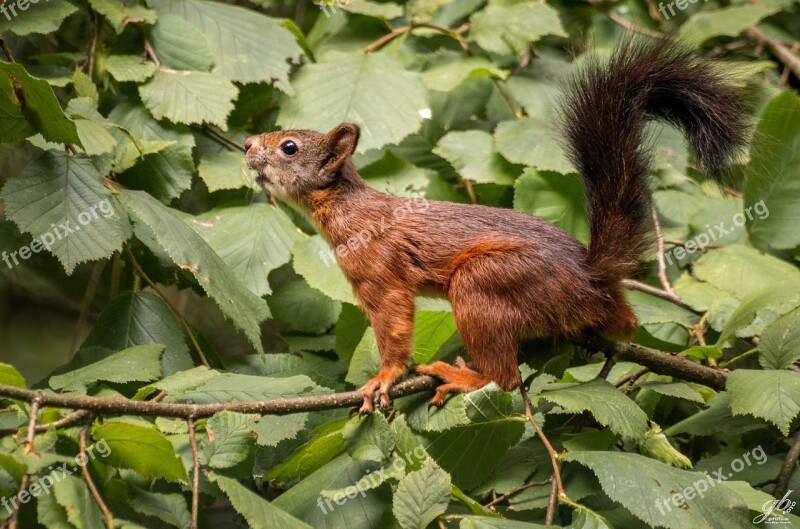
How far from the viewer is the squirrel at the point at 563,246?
1.88m

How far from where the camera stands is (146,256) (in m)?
2.46

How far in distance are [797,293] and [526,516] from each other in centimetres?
80


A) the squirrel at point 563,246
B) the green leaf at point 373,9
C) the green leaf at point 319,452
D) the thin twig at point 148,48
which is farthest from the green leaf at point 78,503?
the green leaf at point 373,9

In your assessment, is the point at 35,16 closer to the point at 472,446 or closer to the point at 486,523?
A: the point at 472,446

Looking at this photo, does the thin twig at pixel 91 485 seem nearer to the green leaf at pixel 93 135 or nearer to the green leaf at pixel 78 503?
the green leaf at pixel 78 503

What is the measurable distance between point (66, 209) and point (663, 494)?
4.67ft

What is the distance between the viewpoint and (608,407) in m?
1.66

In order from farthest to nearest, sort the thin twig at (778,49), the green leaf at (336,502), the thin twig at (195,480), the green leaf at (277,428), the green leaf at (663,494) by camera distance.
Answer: the thin twig at (778,49)
the green leaf at (277,428)
the green leaf at (336,502)
the green leaf at (663,494)
the thin twig at (195,480)

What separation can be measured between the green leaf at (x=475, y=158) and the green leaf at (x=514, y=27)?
1.22 ft

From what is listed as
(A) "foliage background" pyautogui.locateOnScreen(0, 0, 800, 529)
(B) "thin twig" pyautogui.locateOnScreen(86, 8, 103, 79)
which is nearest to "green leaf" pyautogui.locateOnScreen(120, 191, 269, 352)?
(A) "foliage background" pyautogui.locateOnScreen(0, 0, 800, 529)

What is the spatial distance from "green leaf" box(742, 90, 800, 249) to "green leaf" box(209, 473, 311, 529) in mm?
1827

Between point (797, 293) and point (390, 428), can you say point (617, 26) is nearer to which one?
point (797, 293)

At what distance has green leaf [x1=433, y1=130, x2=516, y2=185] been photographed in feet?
9.25

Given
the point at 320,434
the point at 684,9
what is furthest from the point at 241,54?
the point at 684,9
